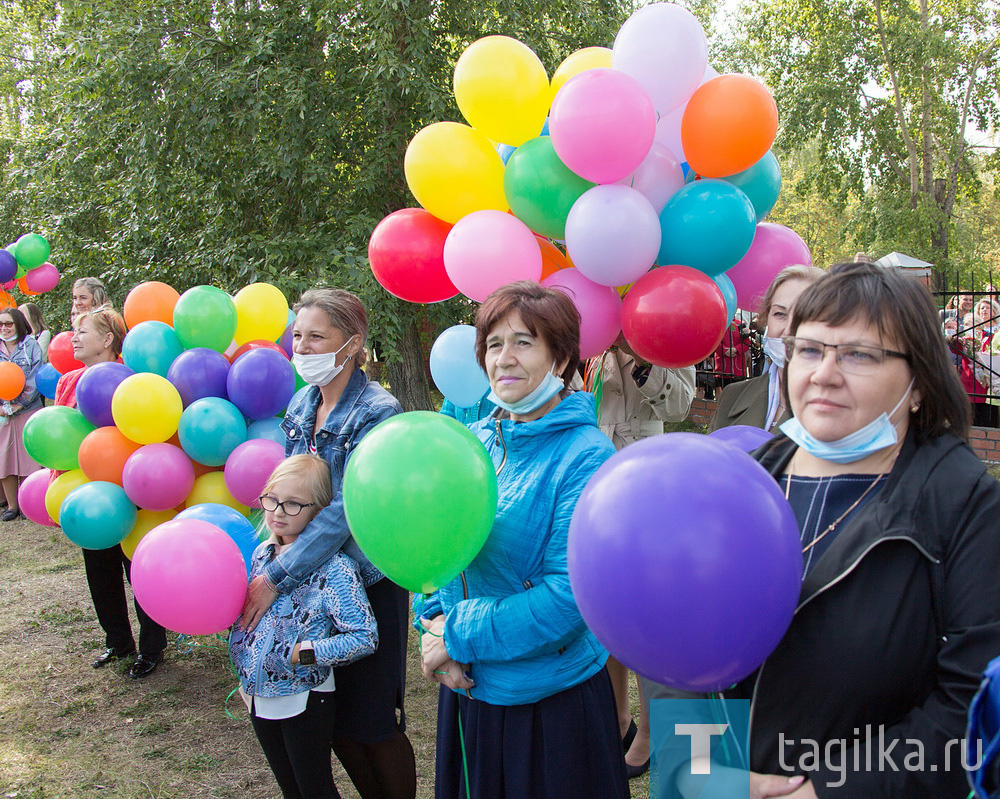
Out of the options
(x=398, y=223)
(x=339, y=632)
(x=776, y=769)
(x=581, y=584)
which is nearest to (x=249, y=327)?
(x=398, y=223)

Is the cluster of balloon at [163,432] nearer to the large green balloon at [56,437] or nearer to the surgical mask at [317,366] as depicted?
the large green balloon at [56,437]

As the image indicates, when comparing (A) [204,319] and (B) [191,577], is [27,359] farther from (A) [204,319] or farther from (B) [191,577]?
(B) [191,577]

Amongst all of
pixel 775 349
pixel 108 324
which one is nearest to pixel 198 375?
pixel 108 324

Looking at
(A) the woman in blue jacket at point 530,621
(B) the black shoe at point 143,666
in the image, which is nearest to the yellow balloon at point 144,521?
(B) the black shoe at point 143,666

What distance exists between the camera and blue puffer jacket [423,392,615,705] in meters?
1.75

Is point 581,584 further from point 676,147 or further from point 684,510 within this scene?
point 676,147

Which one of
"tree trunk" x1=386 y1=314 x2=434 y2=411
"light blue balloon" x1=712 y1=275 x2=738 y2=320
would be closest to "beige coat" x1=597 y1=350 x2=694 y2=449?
"light blue balloon" x1=712 y1=275 x2=738 y2=320

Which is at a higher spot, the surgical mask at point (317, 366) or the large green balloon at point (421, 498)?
the surgical mask at point (317, 366)

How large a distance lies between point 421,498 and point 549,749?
0.73m

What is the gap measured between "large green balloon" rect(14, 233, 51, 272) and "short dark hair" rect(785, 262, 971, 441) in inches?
347

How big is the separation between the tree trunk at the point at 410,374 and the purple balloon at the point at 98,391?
16.9 feet

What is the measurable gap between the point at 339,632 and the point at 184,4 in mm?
7654

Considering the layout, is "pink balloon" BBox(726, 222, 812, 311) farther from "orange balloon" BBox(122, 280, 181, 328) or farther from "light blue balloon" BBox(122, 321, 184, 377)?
"orange balloon" BBox(122, 280, 181, 328)

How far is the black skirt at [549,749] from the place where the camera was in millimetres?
1847
